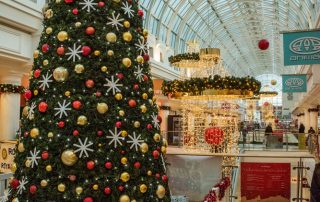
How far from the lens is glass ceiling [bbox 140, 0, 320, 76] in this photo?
24.2 metres

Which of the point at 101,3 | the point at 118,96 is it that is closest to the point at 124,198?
the point at 118,96

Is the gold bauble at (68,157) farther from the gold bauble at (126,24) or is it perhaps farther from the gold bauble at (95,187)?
the gold bauble at (126,24)

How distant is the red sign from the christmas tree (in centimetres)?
451

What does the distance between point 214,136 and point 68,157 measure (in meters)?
10.6

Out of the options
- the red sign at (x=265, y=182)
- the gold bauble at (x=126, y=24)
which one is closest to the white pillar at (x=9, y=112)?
the red sign at (x=265, y=182)

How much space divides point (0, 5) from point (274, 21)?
123 ft

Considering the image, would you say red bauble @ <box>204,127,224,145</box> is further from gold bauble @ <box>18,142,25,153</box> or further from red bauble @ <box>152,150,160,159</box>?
gold bauble @ <box>18,142,25,153</box>

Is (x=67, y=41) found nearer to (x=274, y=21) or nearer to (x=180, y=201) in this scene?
(x=180, y=201)

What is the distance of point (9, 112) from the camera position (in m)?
11.1

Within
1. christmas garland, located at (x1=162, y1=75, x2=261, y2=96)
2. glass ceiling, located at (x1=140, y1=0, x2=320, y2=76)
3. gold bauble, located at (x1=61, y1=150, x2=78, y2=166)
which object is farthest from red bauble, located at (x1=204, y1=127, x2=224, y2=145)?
gold bauble, located at (x1=61, y1=150, x2=78, y2=166)

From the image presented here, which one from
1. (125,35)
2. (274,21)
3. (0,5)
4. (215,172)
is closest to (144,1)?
(0,5)

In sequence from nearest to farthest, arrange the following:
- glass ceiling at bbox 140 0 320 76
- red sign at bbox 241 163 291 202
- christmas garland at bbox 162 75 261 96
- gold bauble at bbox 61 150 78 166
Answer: gold bauble at bbox 61 150 78 166
red sign at bbox 241 163 291 202
christmas garland at bbox 162 75 261 96
glass ceiling at bbox 140 0 320 76

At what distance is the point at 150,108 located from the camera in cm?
374

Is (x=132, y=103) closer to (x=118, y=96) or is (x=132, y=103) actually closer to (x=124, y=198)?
(x=118, y=96)
